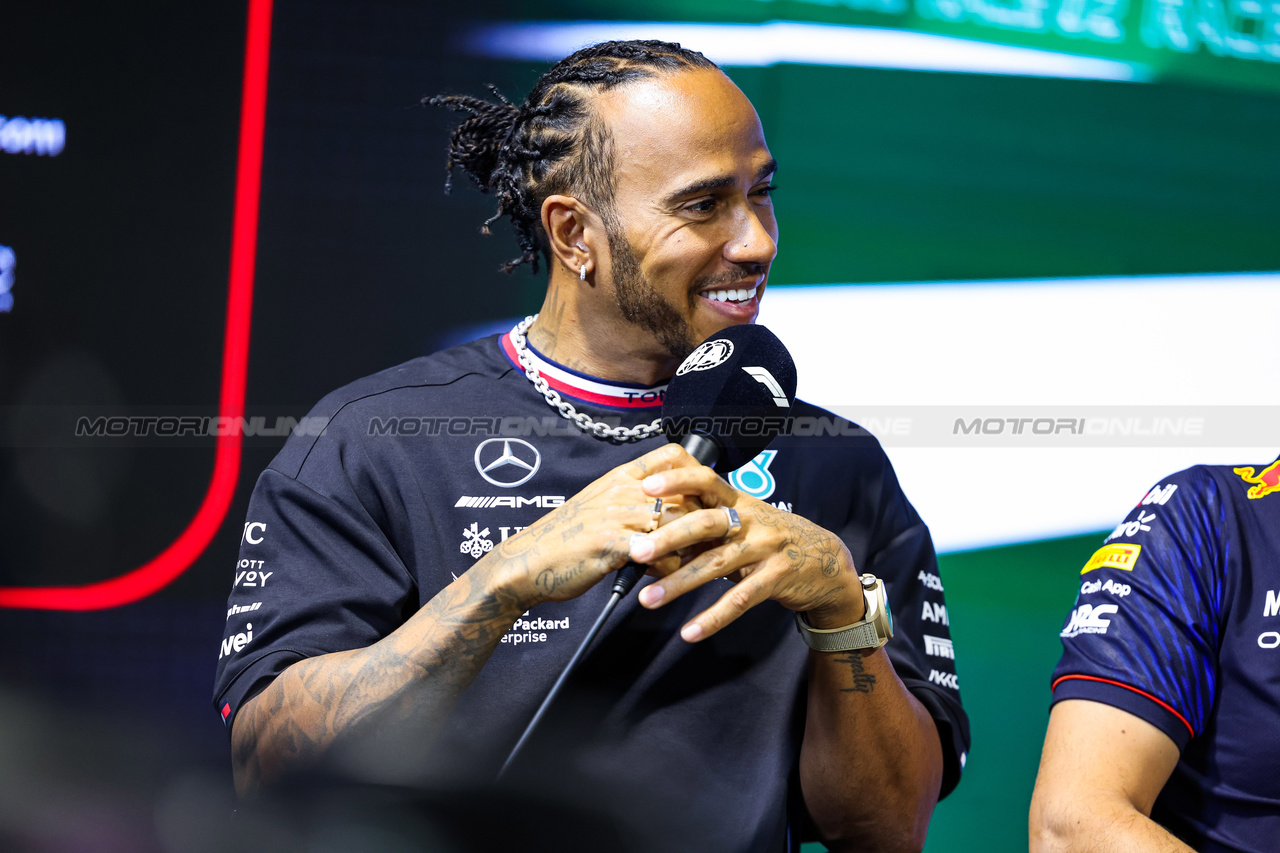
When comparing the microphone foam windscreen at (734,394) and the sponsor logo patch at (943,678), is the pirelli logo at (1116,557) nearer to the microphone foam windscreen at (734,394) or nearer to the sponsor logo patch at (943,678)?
the sponsor logo patch at (943,678)

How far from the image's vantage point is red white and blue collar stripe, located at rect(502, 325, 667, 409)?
1.29 metres

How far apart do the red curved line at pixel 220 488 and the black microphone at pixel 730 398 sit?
1.06 m

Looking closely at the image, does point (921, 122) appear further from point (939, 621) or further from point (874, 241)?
point (939, 621)

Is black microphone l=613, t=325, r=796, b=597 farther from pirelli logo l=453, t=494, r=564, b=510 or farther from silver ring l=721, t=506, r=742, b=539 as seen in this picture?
pirelli logo l=453, t=494, r=564, b=510

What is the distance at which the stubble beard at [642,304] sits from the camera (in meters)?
1.24

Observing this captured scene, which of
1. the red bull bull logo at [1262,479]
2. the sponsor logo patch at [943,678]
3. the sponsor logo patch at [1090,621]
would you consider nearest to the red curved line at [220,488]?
the sponsor logo patch at [943,678]

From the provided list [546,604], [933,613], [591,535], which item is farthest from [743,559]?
[933,613]

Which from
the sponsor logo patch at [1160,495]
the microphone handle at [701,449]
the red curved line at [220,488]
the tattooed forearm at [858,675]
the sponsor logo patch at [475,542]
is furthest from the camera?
the red curved line at [220,488]

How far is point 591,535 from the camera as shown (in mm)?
929

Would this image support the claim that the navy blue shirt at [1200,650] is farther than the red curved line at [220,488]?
No

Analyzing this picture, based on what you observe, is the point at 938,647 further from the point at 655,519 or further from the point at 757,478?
the point at 655,519

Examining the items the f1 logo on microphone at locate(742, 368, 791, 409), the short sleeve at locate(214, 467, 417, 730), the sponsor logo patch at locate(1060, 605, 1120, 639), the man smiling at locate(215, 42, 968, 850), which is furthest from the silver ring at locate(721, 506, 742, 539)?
the sponsor logo patch at locate(1060, 605, 1120, 639)

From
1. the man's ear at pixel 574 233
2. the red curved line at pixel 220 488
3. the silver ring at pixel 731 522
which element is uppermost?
the man's ear at pixel 574 233

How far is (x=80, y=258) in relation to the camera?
1.84 meters
